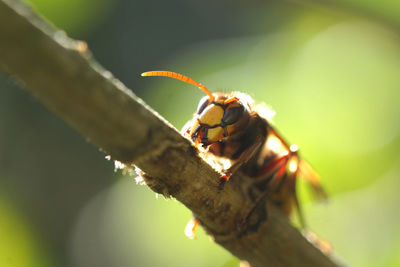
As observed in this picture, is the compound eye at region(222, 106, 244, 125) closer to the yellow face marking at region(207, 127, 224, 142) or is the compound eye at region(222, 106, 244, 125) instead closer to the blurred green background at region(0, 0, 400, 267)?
the yellow face marking at region(207, 127, 224, 142)

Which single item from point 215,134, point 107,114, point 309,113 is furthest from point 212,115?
point 107,114

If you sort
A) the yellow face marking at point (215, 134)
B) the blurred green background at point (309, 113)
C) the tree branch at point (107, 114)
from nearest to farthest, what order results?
the tree branch at point (107, 114)
the yellow face marking at point (215, 134)
the blurred green background at point (309, 113)

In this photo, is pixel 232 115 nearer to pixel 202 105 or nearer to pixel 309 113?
pixel 202 105

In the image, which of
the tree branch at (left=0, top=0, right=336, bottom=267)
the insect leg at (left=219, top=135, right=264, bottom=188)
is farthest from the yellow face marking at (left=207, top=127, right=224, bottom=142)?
the tree branch at (left=0, top=0, right=336, bottom=267)

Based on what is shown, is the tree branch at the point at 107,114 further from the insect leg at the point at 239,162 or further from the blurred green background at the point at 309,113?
the blurred green background at the point at 309,113

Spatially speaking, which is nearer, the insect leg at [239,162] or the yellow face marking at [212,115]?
the insect leg at [239,162]

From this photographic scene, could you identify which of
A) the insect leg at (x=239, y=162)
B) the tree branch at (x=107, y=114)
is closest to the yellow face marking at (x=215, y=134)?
the insect leg at (x=239, y=162)

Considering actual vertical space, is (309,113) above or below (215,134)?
above
